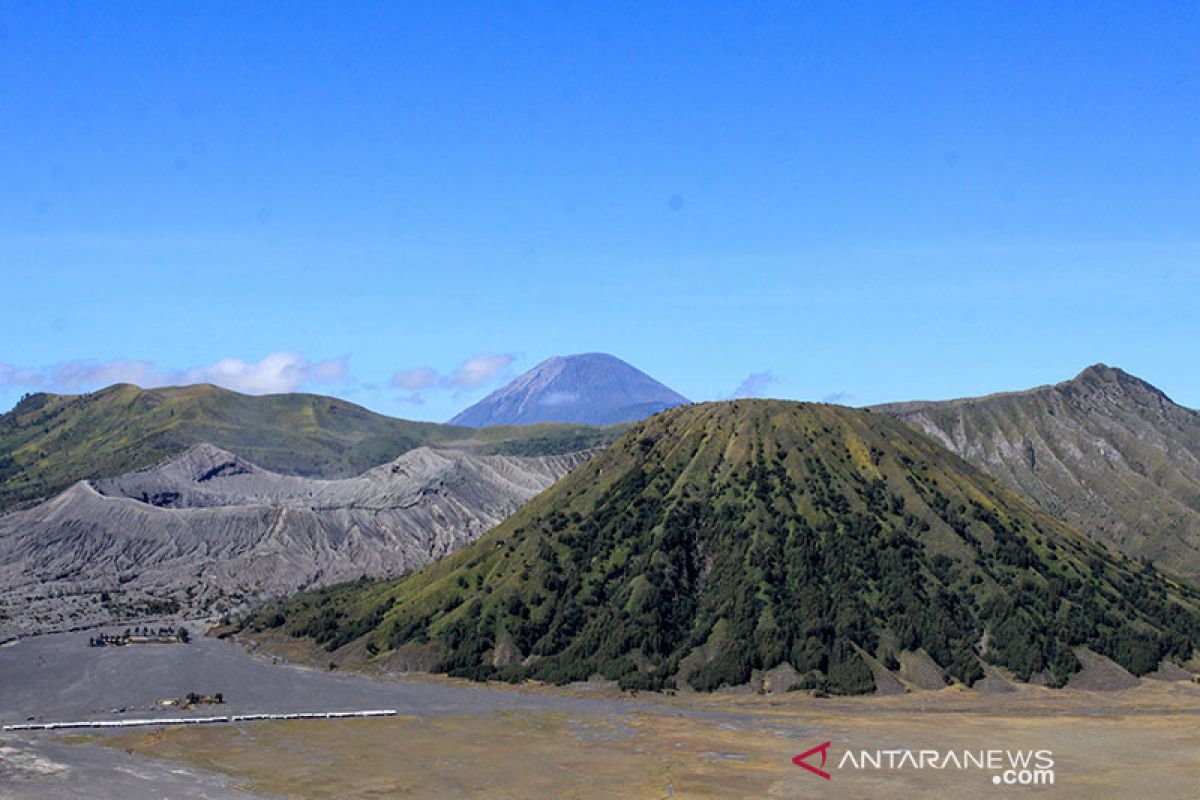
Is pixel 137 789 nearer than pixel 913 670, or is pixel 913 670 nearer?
pixel 137 789

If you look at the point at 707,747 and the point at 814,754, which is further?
the point at 707,747

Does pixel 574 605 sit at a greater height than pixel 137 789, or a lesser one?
greater

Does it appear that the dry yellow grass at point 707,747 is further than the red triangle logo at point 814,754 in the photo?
No

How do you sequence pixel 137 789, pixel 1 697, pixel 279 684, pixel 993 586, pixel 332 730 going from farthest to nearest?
pixel 993 586
pixel 279 684
pixel 1 697
pixel 332 730
pixel 137 789

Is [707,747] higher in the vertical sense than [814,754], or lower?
higher

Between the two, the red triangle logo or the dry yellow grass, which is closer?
the dry yellow grass

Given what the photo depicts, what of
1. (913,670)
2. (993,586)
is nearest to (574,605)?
(913,670)

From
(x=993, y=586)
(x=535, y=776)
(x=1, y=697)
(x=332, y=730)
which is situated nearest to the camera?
(x=535, y=776)

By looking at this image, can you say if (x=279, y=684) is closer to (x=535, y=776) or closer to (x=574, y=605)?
(x=574, y=605)
